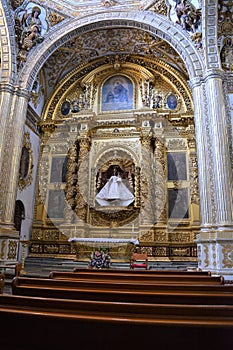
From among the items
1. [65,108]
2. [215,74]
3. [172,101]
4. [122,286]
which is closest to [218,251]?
[122,286]

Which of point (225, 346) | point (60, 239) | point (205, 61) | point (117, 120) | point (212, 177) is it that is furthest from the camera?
point (117, 120)

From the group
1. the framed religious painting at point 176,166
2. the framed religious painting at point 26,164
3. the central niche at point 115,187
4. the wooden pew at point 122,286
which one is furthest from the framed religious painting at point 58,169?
the wooden pew at point 122,286

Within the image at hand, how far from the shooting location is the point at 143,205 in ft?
38.1

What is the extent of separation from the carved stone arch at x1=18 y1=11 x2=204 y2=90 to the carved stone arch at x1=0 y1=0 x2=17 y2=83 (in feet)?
1.28

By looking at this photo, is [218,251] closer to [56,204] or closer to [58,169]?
[56,204]

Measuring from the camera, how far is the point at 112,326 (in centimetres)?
193

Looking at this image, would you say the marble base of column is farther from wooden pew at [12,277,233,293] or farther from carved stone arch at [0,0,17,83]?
carved stone arch at [0,0,17,83]

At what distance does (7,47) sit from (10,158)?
3.94 metres

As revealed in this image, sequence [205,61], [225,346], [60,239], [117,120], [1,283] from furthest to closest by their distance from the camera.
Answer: [117,120]
[60,239]
[205,61]
[1,283]
[225,346]

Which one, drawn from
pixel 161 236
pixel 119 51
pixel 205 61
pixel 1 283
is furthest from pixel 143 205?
pixel 1 283

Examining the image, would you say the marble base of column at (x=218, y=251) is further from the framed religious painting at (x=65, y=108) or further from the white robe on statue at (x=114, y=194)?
the framed religious painting at (x=65, y=108)

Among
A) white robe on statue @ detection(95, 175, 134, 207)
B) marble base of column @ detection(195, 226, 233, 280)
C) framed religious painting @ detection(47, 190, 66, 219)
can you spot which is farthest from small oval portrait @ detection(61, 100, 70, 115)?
marble base of column @ detection(195, 226, 233, 280)

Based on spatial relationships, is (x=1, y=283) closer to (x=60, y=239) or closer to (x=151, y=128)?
(x=60, y=239)

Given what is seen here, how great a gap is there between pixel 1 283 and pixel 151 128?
31.8ft
